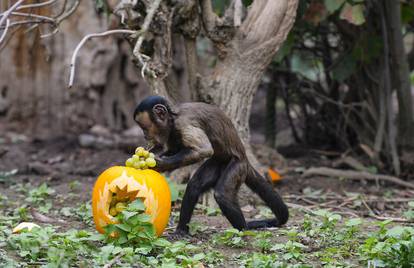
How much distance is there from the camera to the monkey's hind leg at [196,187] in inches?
224

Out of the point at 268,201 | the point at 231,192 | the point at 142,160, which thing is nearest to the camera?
the point at 142,160

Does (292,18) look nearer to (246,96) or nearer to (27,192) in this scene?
(246,96)

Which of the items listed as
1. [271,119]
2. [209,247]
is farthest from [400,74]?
[209,247]

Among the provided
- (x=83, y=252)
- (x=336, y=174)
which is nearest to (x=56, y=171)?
(x=336, y=174)

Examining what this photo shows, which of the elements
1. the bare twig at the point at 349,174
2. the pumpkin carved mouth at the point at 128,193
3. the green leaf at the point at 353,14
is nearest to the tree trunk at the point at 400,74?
the bare twig at the point at 349,174

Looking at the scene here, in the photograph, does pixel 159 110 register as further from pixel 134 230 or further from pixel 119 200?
pixel 134 230

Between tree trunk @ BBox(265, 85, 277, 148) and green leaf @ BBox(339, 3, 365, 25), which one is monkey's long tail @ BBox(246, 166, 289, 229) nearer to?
green leaf @ BBox(339, 3, 365, 25)

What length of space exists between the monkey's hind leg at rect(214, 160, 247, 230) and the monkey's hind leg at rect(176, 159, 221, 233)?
8 cm

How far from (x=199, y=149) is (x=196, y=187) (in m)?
0.49

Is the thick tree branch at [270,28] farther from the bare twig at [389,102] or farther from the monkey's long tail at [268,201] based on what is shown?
the bare twig at [389,102]

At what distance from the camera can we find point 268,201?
241 inches

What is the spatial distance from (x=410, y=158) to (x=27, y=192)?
12.8 ft

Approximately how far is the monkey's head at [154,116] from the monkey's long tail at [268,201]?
871 mm

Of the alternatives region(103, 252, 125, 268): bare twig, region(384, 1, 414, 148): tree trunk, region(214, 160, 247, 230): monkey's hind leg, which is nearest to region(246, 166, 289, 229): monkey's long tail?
region(214, 160, 247, 230): monkey's hind leg
